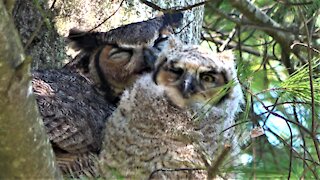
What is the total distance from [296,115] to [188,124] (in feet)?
1.29

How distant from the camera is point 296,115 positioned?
7.89 ft

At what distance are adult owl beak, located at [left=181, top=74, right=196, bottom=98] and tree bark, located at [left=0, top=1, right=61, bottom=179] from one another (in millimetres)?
1030

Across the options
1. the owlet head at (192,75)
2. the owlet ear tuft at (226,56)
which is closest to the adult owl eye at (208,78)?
the owlet head at (192,75)

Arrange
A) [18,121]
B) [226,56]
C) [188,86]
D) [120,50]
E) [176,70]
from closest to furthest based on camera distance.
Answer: [18,121]
[188,86]
[176,70]
[226,56]
[120,50]

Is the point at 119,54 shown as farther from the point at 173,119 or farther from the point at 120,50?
the point at 173,119

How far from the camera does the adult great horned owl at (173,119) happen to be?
2410 mm

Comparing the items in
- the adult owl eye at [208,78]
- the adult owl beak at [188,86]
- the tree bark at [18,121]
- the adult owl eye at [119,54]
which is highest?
the adult owl eye at [119,54]

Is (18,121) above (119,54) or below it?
below

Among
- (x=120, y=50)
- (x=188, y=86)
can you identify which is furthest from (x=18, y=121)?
(x=120, y=50)

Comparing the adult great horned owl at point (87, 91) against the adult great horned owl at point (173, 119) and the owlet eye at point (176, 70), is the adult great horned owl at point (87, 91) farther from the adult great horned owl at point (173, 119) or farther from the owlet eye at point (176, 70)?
the owlet eye at point (176, 70)

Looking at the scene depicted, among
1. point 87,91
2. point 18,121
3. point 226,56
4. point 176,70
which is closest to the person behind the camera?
point 18,121

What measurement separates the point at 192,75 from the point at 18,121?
1197 mm

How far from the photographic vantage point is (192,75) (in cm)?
251

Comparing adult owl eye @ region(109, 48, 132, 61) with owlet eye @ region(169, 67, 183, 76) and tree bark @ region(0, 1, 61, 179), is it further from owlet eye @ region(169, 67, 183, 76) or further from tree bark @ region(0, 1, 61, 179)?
tree bark @ region(0, 1, 61, 179)
